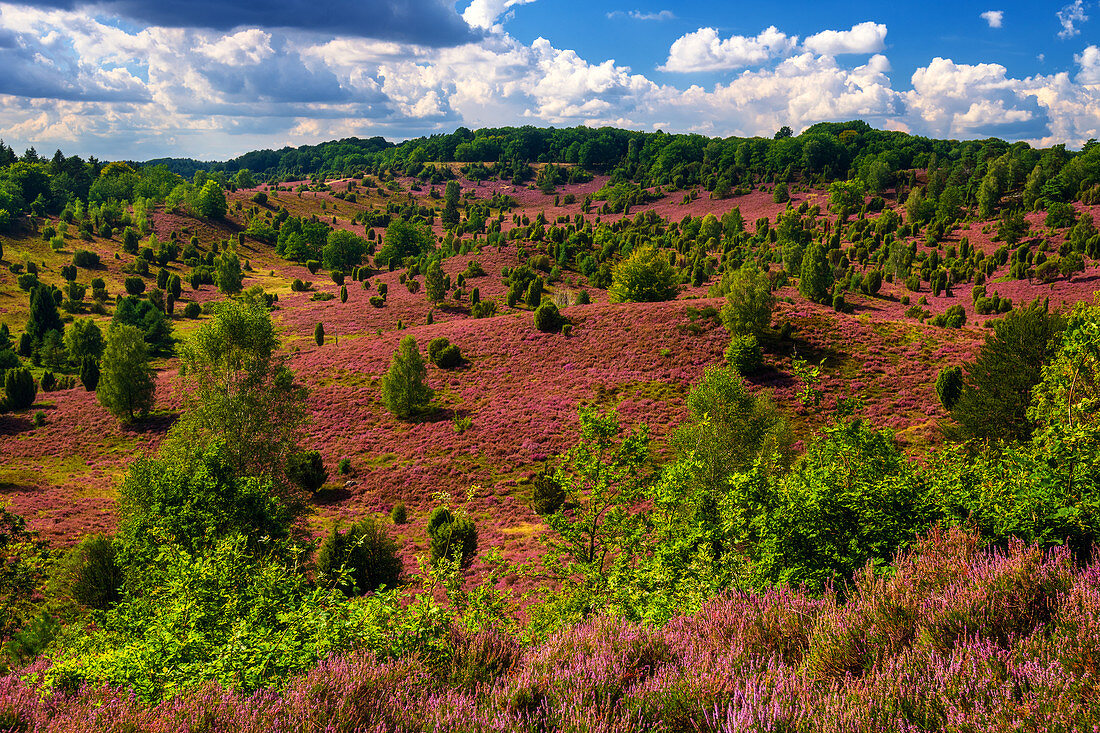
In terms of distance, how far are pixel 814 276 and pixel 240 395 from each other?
190ft

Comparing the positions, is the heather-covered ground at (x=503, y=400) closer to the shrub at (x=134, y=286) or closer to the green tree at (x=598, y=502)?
the green tree at (x=598, y=502)

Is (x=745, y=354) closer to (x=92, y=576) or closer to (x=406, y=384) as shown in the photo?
(x=406, y=384)

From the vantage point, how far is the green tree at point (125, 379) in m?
42.1

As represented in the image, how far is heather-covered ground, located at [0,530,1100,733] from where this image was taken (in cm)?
439

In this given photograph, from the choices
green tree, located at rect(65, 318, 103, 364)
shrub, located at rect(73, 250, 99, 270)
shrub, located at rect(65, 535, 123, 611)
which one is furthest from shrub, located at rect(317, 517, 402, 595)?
shrub, located at rect(73, 250, 99, 270)

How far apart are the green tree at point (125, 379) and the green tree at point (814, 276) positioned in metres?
64.1

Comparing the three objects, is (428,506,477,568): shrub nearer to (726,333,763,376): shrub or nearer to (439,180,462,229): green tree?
(726,333,763,376): shrub

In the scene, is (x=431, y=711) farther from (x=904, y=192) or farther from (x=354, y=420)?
(x=904, y=192)

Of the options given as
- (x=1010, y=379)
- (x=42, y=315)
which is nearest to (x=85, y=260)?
(x=42, y=315)

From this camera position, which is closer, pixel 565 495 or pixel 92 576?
pixel 92 576

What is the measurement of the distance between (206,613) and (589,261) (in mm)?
78507

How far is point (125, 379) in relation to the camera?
1662 inches

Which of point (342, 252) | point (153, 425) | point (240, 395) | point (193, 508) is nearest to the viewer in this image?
point (193, 508)

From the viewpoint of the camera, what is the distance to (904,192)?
118 meters
